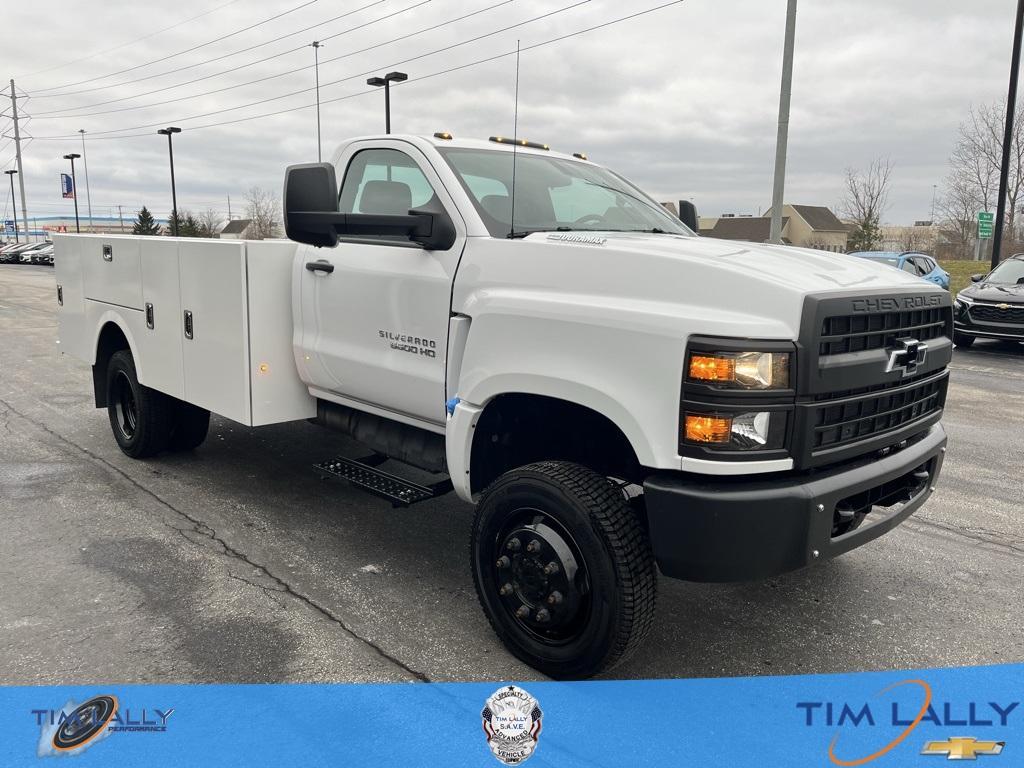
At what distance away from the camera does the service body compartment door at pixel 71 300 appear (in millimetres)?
6293

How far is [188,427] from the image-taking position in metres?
5.96

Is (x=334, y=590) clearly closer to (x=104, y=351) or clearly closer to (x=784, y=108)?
(x=104, y=351)

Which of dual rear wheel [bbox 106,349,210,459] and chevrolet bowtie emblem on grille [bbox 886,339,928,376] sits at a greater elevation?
chevrolet bowtie emblem on grille [bbox 886,339,928,376]

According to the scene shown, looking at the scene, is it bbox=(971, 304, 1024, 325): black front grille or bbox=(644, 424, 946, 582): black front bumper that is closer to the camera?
bbox=(644, 424, 946, 582): black front bumper

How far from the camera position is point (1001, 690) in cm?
311

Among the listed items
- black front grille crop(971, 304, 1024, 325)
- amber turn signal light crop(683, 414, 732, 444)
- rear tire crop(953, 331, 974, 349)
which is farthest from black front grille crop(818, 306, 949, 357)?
rear tire crop(953, 331, 974, 349)

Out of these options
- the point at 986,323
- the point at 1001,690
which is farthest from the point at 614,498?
the point at 986,323

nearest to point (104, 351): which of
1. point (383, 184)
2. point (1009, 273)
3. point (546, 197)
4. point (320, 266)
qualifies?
point (320, 266)

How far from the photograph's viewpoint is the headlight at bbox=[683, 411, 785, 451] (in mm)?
2619

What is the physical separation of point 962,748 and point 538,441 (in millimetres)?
1913

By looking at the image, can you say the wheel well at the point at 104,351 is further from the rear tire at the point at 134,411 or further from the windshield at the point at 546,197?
the windshield at the point at 546,197

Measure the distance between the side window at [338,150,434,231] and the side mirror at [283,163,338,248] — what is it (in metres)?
0.43

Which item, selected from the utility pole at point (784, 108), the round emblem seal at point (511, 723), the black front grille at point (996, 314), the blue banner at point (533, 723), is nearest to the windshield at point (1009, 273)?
the black front grille at point (996, 314)

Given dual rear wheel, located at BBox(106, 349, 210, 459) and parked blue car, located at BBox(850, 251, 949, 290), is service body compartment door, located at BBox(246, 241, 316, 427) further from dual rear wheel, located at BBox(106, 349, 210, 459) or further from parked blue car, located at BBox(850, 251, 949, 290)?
parked blue car, located at BBox(850, 251, 949, 290)
